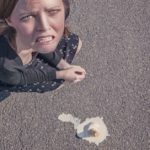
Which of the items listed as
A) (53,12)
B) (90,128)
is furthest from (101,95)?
(53,12)

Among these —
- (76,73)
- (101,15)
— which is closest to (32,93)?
(76,73)

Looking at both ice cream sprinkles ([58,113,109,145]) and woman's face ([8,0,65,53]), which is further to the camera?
ice cream sprinkles ([58,113,109,145])

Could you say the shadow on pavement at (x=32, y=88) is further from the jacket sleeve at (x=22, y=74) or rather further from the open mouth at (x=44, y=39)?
the open mouth at (x=44, y=39)

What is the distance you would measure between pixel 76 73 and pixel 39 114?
317 mm

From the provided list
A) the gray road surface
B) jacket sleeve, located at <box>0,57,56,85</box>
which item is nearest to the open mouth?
jacket sleeve, located at <box>0,57,56,85</box>

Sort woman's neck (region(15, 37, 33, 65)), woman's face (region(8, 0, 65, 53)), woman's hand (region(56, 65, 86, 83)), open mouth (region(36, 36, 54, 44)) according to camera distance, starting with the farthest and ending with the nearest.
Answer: woman's hand (region(56, 65, 86, 83)) → woman's neck (region(15, 37, 33, 65)) → open mouth (region(36, 36, 54, 44)) → woman's face (region(8, 0, 65, 53))

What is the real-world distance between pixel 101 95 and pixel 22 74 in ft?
1.70

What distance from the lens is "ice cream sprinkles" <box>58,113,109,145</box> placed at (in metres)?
2.22

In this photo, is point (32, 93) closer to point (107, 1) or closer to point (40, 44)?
point (40, 44)

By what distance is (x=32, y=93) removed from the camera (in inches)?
92.4

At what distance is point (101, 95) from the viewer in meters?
2.37

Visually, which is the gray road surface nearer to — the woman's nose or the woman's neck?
the woman's neck

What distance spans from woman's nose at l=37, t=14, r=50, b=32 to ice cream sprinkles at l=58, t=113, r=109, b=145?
2.43ft

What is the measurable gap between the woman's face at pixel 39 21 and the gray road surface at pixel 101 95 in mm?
586
